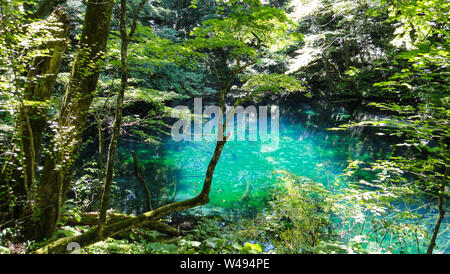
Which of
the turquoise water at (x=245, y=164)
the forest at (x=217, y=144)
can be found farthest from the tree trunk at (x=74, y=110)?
the turquoise water at (x=245, y=164)

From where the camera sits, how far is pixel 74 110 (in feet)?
8.48

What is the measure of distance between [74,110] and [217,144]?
1.88 m

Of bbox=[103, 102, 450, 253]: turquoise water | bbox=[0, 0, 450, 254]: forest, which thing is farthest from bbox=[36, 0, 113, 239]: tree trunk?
bbox=[103, 102, 450, 253]: turquoise water

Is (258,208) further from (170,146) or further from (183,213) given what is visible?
(170,146)

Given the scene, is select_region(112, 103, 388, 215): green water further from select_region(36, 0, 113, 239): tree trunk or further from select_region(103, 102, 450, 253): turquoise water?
select_region(36, 0, 113, 239): tree trunk

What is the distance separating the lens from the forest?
7.36 feet

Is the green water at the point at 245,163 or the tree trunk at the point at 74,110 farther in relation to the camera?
the green water at the point at 245,163

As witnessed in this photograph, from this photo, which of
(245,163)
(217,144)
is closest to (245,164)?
(245,163)

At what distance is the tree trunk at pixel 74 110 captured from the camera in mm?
2523

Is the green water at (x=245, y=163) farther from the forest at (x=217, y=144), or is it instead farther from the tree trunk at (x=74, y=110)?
the tree trunk at (x=74, y=110)

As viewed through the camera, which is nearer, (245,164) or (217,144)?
(217,144)

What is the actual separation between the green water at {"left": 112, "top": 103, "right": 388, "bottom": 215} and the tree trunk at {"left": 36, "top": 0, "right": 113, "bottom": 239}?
255 centimetres

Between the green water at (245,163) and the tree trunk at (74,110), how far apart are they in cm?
255

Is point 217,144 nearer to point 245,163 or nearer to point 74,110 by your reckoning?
point 74,110
